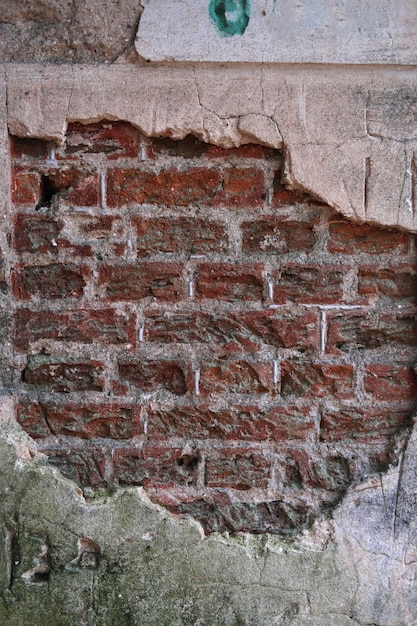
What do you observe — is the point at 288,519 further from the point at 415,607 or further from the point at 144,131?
the point at 144,131

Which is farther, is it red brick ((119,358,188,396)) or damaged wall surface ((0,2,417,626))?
red brick ((119,358,188,396))

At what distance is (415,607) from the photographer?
6.88 ft

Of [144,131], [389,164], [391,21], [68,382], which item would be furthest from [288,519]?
[391,21]

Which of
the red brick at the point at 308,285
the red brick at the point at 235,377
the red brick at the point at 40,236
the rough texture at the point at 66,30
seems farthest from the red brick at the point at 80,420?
the rough texture at the point at 66,30

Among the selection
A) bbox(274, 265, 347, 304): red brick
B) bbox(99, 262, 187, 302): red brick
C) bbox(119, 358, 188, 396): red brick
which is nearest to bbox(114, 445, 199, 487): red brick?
bbox(119, 358, 188, 396): red brick

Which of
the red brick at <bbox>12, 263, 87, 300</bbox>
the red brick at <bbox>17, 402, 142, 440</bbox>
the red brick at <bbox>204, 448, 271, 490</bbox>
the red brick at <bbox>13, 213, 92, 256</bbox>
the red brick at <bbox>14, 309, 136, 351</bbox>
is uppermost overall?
the red brick at <bbox>13, 213, 92, 256</bbox>

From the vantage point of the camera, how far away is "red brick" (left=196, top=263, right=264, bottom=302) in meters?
→ 2.14

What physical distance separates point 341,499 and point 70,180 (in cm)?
127

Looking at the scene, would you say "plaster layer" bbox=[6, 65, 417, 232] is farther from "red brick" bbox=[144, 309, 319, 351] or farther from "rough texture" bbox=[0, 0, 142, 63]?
"red brick" bbox=[144, 309, 319, 351]

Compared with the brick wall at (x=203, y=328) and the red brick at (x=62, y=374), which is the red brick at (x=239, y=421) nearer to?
the brick wall at (x=203, y=328)

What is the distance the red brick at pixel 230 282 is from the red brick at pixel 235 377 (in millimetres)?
203

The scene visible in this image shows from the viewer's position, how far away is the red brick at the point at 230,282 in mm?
2141

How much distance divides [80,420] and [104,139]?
2.81 feet

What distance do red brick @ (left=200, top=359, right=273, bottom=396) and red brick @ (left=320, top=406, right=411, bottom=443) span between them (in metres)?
0.22
